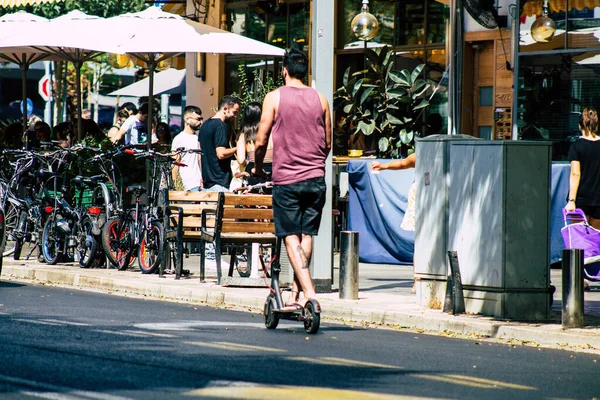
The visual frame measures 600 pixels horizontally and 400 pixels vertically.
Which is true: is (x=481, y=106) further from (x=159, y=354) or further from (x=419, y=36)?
(x=159, y=354)

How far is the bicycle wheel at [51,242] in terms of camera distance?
1534 centimetres

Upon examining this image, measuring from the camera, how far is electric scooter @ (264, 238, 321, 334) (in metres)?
9.35


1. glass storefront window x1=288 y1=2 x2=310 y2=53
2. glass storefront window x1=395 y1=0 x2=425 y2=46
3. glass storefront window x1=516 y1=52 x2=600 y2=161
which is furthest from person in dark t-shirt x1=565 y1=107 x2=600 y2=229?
glass storefront window x1=288 y1=2 x2=310 y2=53

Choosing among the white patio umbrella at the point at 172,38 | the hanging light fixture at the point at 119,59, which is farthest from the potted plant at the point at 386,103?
the hanging light fixture at the point at 119,59

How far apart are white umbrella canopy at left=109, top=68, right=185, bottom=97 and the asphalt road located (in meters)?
19.6

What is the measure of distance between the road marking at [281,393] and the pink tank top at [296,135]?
303 centimetres

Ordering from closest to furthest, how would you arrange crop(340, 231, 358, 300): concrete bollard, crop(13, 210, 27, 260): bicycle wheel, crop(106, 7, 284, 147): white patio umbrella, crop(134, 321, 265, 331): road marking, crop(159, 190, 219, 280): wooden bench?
1. crop(134, 321, 265, 331): road marking
2. crop(340, 231, 358, 300): concrete bollard
3. crop(159, 190, 219, 280): wooden bench
4. crop(13, 210, 27, 260): bicycle wheel
5. crop(106, 7, 284, 147): white patio umbrella

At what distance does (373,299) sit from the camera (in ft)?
38.8

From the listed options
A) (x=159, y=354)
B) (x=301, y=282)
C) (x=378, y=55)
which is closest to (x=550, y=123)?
(x=378, y=55)

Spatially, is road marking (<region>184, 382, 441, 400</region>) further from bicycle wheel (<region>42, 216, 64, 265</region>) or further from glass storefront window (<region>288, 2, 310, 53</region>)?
glass storefront window (<region>288, 2, 310, 53</region>)

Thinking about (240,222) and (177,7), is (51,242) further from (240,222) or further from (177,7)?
(177,7)

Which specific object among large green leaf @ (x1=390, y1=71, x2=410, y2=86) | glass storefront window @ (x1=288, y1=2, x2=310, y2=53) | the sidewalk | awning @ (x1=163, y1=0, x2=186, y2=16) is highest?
awning @ (x1=163, y1=0, x2=186, y2=16)

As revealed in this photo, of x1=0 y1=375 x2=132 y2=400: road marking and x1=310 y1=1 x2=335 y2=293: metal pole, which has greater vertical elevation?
x1=310 y1=1 x2=335 y2=293: metal pole

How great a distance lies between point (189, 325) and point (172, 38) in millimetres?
7666
